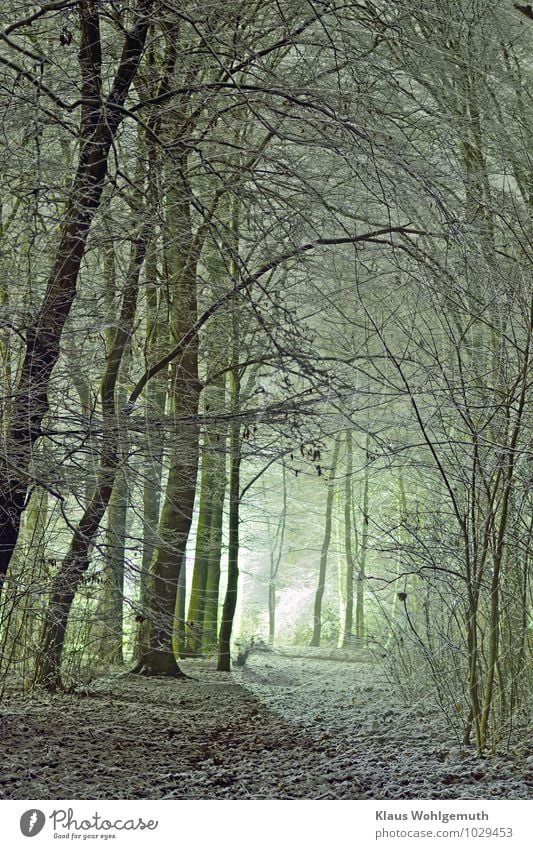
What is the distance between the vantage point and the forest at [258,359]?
9.37 ft

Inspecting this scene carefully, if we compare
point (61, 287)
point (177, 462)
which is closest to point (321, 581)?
point (177, 462)

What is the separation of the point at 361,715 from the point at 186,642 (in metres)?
1.50

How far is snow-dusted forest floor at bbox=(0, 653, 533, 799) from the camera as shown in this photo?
9.40 feet

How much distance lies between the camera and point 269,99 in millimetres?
3182

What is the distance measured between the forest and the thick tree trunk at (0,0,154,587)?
0.6 inches

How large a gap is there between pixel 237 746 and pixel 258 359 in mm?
1533

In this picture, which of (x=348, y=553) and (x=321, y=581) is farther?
(x=321, y=581)

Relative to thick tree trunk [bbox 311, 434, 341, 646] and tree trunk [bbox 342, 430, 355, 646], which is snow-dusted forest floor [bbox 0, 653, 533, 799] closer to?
tree trunk [bbox 342, 430, 355, 646]

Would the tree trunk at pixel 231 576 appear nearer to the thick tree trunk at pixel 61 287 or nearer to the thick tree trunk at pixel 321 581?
the thick tree trunk at pixel 321 581

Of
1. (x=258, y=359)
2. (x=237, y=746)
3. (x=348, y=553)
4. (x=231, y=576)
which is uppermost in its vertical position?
(x=258, y=359)

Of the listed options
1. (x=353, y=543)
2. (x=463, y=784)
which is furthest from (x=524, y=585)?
(x=353, y=543)

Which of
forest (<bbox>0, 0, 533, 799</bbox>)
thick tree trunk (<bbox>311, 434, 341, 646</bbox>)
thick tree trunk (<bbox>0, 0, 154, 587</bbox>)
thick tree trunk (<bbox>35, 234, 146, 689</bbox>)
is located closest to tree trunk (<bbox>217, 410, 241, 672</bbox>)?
forest (<bbox>0, 0, 533, 799</bbox>)

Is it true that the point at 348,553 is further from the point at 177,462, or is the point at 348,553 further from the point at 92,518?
the point at 92,518

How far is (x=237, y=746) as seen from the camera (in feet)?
11.4
